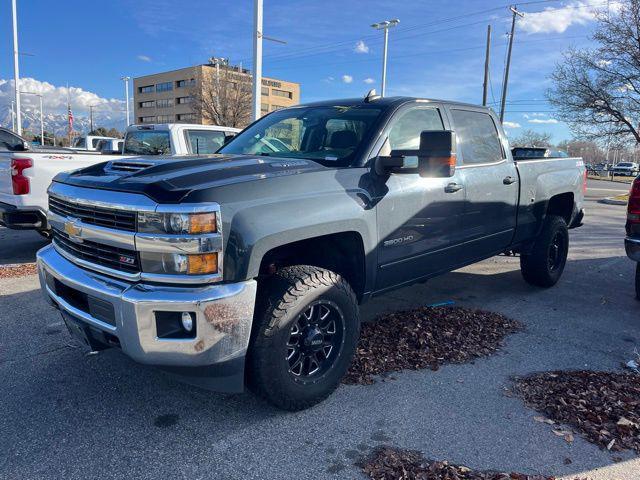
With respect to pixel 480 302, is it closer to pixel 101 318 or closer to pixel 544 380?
pixel 544 380

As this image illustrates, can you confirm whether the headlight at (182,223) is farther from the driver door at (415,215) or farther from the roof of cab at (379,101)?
the roof of cab at (379,101)

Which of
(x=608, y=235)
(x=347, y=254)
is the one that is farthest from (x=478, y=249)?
(x=608, y=235)

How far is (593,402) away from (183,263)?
106 inches

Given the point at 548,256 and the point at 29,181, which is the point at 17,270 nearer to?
the point at 29,181

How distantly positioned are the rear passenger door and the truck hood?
167cm

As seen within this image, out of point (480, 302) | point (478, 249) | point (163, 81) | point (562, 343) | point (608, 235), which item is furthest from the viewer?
point (163, 81)

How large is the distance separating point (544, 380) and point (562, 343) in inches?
35.8

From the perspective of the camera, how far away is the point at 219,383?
264 centimetres

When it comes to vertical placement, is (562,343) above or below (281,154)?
below

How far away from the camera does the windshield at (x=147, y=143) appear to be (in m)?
8.12

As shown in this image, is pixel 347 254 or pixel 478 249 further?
pixel 478 249

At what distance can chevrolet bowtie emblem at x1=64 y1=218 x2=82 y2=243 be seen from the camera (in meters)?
2.88

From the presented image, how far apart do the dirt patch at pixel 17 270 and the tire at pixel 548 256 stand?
5.92 meters

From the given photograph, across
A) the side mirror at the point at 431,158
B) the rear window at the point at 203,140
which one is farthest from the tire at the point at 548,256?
the rear window at the point at 203,140
